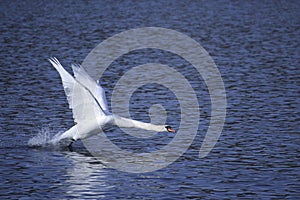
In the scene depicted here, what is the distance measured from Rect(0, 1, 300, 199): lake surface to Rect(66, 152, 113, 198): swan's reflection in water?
0.08 feet

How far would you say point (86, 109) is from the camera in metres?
19.3

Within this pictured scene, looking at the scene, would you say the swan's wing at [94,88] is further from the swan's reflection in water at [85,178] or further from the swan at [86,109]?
the swan's reflection in water at [85,178]

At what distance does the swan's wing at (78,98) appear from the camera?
18.6 meters

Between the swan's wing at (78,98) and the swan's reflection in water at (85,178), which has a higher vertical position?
the swan's wing at (78,98)

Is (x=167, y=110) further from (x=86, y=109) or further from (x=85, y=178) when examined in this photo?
(x=85, y=178)

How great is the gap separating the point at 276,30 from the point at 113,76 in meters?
18.2

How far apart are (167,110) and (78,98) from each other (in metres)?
6.60

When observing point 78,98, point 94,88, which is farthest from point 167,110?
point 78,98

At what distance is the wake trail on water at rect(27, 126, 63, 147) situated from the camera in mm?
20531

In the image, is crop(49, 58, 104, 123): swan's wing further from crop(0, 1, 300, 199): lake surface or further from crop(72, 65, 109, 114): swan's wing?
crop(0, 1, 300, 199): lake surface

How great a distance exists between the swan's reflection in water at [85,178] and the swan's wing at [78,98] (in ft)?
3.44

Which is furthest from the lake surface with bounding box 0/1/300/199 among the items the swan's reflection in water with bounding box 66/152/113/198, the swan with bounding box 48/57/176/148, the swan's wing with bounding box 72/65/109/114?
the swan's wing with bounding box 72/65/109/114

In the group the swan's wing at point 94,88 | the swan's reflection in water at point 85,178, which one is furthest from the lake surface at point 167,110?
the swan's wing at point 94,88

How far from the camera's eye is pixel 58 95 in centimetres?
2733
